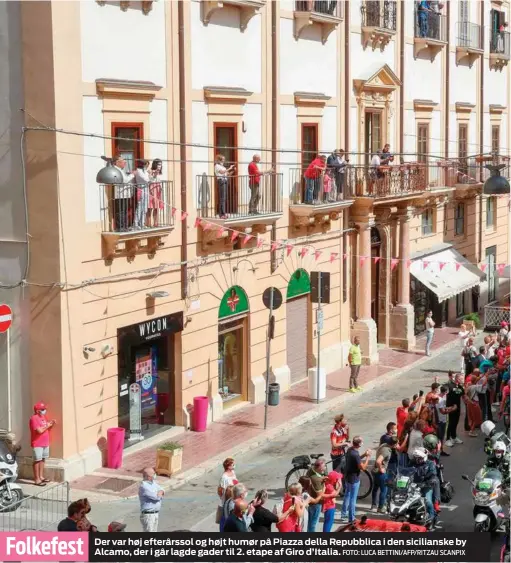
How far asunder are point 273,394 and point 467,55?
60.8 ft

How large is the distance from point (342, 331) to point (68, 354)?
1308 cm

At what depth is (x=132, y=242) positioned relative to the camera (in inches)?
932

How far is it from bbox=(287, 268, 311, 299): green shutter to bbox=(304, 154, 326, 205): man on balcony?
2.06 meters

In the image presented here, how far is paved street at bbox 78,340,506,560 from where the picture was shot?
1995 cm

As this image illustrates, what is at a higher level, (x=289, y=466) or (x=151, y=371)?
(x=151, y=371)

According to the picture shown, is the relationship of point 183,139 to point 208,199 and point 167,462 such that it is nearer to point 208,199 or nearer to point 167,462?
point 208,199

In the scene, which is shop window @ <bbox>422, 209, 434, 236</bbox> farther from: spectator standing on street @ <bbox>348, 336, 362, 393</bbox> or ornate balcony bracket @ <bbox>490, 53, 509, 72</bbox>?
spectator standing on street @ <bbox>348, 336, 362, 393</bbox>

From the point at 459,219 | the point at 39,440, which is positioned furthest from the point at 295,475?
the point at 459,219

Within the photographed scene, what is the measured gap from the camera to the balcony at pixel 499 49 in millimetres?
44656

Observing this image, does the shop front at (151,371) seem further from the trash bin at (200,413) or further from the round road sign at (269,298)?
the round road sign at (269,298)

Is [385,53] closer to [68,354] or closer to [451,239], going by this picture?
[451,239]

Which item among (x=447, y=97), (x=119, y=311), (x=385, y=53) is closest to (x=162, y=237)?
(x=119, y=311)

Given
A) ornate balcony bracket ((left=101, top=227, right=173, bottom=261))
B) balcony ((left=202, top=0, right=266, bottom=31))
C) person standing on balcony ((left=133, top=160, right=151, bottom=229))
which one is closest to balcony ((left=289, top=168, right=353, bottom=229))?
balcony ((left=202, top=0, right=266, bottom=31))

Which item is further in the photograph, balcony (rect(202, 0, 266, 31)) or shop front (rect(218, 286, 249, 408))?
shop front (rect(218, 286, 249, 408))
